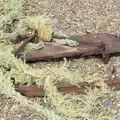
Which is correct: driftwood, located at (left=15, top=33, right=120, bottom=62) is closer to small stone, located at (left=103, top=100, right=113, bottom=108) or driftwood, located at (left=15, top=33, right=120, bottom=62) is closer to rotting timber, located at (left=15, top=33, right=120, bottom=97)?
rotting timber, located at (left=15, top=33, right=120, bottom=97)

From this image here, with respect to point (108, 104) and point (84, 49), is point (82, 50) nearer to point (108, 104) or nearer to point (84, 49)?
point (84, 49)

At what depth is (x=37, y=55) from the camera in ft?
9.12

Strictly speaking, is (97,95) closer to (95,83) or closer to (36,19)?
(95,83)

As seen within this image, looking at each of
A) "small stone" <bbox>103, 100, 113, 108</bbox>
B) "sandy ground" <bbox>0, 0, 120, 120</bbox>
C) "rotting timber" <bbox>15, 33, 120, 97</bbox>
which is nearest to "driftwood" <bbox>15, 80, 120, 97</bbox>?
"small stone" <bbox>103, 100, 113, 108</bbox>

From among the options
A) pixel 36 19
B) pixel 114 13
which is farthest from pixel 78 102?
pixel 114 13

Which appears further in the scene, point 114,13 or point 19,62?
point 114,13

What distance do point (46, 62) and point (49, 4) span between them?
69cm

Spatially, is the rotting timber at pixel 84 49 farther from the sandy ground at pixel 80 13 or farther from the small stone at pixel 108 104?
the small stone at pixel 108 104

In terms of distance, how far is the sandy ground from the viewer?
3.12 metres

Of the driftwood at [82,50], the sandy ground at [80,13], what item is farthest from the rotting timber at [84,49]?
the sandy ground at [80,13]

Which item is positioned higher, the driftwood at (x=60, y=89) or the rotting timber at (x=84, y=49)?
the rotting timber at (x=84, y=49)

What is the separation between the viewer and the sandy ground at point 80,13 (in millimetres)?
3125

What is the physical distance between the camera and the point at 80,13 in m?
3.27

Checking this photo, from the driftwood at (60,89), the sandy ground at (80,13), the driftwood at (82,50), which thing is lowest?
the driftwood at (60,89)
